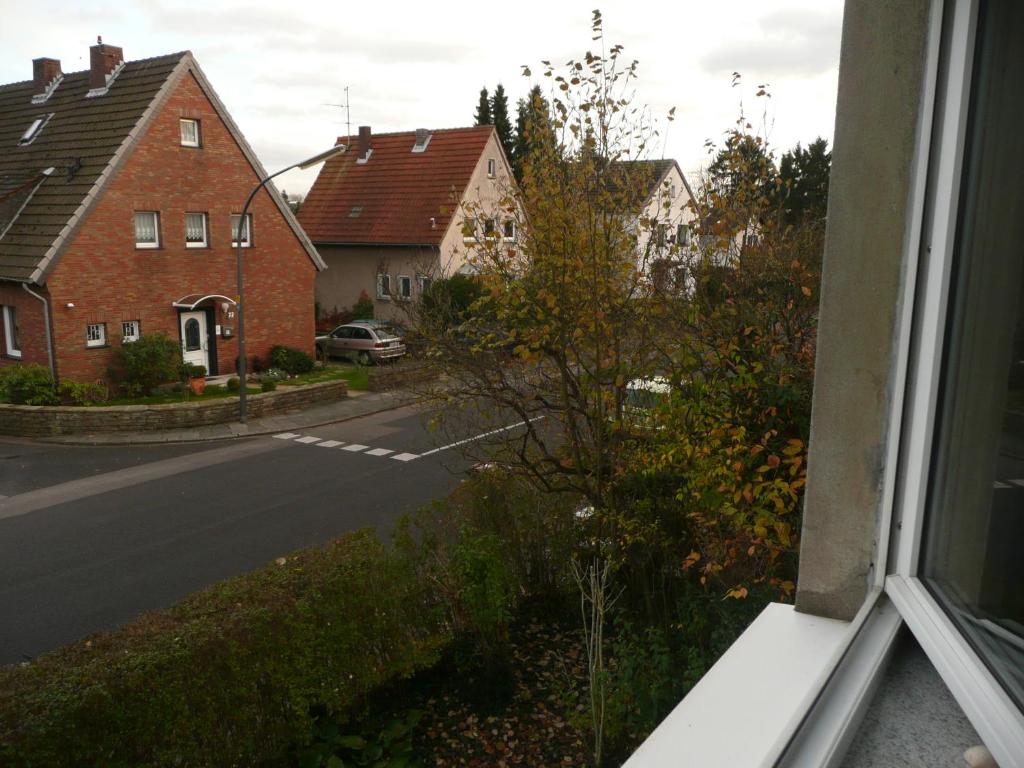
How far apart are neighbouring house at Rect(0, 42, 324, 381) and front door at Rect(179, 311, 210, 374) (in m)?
0.04

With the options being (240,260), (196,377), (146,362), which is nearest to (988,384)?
(240,260)

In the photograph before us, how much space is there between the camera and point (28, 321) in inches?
754

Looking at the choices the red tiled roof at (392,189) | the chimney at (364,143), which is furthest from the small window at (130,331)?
the chimney at (364,143)

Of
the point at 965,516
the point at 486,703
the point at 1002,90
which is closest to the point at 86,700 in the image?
the point at 486,703

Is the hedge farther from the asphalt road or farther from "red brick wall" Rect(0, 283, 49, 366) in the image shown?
"red brick wall" Rect(0, 283, 49, 366)

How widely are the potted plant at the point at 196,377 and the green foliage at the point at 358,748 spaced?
53.4ft

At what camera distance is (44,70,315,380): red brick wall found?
1917 centimetres

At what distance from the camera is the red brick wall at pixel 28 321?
1884cm

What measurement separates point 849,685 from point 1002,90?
120 cm

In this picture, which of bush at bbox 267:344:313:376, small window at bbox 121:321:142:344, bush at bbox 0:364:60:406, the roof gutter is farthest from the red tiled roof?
bush at bbox 0:364:60:406

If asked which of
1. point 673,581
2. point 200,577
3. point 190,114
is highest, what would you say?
point 190,114

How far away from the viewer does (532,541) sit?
7.57 m

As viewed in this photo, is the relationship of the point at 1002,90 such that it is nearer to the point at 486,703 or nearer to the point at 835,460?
the point at 835,460

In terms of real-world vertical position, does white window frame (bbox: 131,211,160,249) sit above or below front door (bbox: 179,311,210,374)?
above
